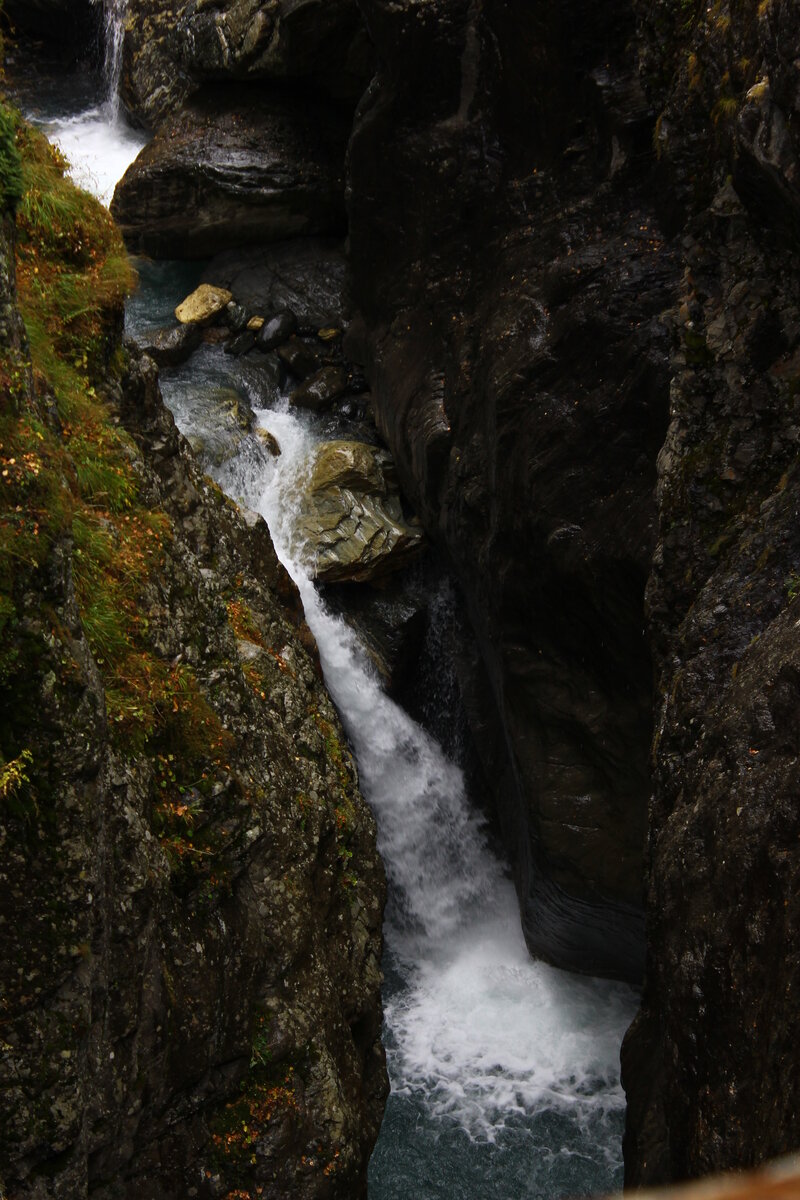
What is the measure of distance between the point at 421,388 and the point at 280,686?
241 inches

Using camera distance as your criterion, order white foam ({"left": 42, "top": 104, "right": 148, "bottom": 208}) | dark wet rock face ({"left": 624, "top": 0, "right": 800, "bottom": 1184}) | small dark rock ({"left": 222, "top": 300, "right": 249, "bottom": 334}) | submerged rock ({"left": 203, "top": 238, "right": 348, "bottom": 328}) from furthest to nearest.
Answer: white foam ({"left": 42, "top": 104, "right": 148, "bottom": 208}), submerged rock ({"left": 203, "top": 238, "right": 348, "bottom": 328}), small dark rock ({"left": 222, "top": 300, "right": 249, "bottom": 334}), dark wet rock face ({"left": 624, "top": 0, "right": 800, "bottom": 1184})

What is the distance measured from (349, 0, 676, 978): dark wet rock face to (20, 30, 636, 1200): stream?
0.64 meters

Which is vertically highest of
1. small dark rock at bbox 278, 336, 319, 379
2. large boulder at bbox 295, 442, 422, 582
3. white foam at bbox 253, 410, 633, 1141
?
small dark rock at bbox 278, 336, 319, 379

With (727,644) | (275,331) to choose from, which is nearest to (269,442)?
(275,331)

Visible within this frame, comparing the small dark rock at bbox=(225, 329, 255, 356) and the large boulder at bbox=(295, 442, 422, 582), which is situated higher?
the small dark rock at bbox=(225, 329, 255, 356)

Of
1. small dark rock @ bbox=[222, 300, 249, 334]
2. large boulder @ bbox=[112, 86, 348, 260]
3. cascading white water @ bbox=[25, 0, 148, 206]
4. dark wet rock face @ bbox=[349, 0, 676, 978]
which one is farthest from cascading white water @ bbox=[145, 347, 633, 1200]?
cascading white water @ bbox=[25, 0, 148, 206]

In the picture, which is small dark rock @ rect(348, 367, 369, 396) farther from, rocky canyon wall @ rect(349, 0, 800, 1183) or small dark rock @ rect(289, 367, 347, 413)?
rocky canyon wall @ rect(349, 0, 800, 1183)

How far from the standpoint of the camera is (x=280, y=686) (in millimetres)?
7711

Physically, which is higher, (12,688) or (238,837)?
(12,688)

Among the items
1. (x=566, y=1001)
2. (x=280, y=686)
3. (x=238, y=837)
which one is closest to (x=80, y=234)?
(x=280, y=686)

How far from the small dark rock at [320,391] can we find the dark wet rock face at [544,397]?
7.29 feet

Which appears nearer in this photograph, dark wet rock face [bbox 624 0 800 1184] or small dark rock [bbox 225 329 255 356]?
dark wet rock face [bbox 624 0 800 1184]

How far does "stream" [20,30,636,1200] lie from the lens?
31.3 feet

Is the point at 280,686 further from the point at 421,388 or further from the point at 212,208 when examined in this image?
the point at 212,208
